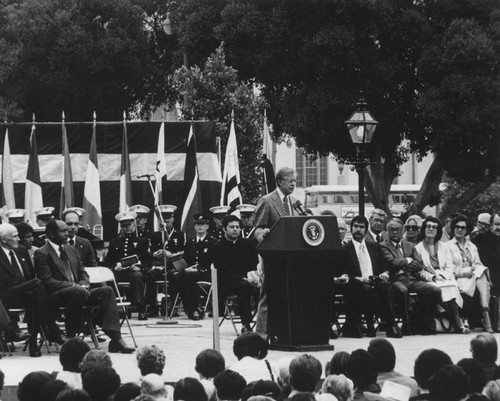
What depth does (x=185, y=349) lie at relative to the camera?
47.9ft

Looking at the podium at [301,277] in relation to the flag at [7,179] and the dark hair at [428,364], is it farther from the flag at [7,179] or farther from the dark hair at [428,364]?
the flag at [7,179]

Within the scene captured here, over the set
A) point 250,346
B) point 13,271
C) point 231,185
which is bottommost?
point 250,346

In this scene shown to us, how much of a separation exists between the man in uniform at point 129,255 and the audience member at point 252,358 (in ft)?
34.2

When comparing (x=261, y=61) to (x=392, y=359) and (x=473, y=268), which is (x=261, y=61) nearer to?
(x=473, y=268)

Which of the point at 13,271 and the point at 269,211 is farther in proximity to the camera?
the point at 269,211

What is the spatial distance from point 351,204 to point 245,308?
50.7m

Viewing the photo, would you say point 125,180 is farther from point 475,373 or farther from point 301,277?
point 475,373

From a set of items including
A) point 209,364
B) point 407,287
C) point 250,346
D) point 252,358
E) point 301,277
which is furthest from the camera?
point 407,287

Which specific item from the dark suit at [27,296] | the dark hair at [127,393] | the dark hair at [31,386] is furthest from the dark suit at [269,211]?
the dark hair at [127,393]

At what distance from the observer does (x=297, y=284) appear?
1384 centimetres

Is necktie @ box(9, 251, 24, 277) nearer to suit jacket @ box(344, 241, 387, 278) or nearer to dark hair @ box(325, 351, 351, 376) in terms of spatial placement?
suit jacket @ box(344, 241, 387, 278)

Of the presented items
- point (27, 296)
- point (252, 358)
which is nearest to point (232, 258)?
point (27, 296)

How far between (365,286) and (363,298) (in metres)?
0.17

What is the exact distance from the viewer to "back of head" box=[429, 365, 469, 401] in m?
7.49
